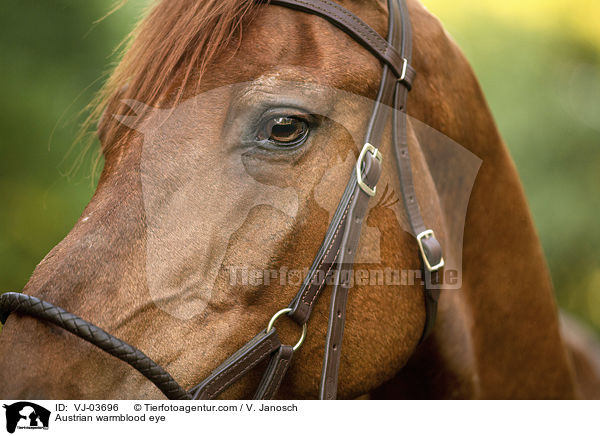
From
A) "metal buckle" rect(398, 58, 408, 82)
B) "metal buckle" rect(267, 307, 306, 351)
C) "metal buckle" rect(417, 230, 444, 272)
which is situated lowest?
"metal buckle" rect(267, 307, 306, 351)

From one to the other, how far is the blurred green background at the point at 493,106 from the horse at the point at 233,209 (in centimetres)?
213

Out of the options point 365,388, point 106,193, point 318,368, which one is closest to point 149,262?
point 106,193

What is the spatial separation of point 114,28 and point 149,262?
9.94ft

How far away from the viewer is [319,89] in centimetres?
122

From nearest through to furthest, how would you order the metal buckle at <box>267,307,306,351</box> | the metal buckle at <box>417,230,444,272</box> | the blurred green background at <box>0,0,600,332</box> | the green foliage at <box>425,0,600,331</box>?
the metal buckle at <box>267,307,306,351</box> < the metal buckle at <box>417,230,444,272</box> < the blurred green background at <box>0,0,600,332</box> < the green foliage at <box>425,0,600,331</box>

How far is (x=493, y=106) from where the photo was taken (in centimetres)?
567

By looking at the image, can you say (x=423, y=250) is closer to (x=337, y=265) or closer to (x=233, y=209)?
(x=337, y=265)

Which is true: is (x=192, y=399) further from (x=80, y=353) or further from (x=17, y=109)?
(x=17, y=109)

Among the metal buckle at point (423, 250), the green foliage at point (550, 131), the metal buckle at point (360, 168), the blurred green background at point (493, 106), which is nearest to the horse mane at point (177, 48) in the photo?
the metal buckle at point (360, 168)
